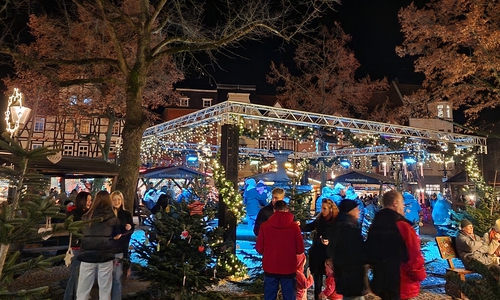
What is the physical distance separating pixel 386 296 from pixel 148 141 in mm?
14247

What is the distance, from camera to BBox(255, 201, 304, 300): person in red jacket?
15.3 ft

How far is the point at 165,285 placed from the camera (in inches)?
211

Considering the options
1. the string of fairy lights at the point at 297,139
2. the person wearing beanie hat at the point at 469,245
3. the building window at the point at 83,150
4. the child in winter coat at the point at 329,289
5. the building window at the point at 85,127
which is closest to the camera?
the child in winter coat at the point at 329,289

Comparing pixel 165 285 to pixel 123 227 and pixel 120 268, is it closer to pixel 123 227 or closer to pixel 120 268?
pixel 120 268

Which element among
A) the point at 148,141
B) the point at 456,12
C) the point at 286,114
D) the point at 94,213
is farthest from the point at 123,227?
the point at 456,12

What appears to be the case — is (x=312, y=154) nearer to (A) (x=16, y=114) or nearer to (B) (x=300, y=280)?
(A) (x=16, y=114)

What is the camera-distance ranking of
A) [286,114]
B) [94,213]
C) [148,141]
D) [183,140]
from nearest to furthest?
[94,213]
[286,114]
[148,141]
[183,140]

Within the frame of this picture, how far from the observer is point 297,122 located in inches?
480

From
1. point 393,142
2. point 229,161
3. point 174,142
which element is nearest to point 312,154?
point 393,142

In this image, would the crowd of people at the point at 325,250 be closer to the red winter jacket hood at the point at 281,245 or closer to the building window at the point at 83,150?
the red winter jacket hood at the point at 281,245

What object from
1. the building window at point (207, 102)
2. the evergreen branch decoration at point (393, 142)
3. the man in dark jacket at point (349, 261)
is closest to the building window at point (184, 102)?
the building window at point (207, 102)

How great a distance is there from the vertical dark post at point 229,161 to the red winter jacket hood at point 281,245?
3.97 meters

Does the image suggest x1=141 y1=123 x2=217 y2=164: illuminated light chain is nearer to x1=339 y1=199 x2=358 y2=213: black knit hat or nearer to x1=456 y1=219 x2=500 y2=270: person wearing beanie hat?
x1=456 y1=219 x2=500 y2=270: person wearing beanie hat

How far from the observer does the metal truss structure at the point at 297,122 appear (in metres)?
10.1
